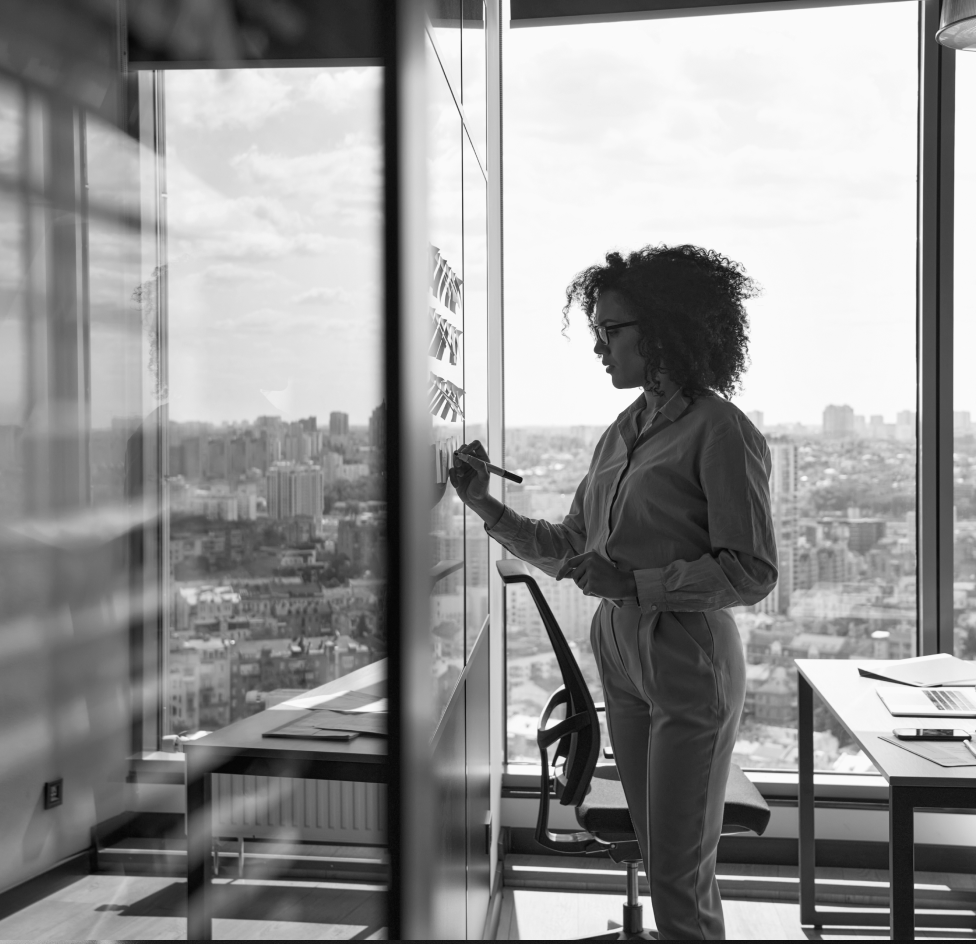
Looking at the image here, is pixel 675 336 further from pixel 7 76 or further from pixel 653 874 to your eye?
Answer: pixel 7 76

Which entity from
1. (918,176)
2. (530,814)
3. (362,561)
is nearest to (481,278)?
(362,561)

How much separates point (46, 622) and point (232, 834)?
0.31m

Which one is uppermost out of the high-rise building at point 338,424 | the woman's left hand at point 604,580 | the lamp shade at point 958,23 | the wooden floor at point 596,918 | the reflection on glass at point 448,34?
the lamp shade at point 958,23

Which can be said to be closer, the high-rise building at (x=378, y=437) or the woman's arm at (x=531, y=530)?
the high-rise building at (x=378, y=437)

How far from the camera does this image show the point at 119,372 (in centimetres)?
59

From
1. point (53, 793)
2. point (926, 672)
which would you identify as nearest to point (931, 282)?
point (926, 672)

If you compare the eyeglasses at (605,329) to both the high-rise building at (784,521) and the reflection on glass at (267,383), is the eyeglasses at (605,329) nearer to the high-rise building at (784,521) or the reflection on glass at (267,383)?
the reflection on glass at (267,383)

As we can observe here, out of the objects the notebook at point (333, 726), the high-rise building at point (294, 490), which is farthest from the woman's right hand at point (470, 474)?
the high-rise building at point (294, 490)

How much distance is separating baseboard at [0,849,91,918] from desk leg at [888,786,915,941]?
1.60 metres

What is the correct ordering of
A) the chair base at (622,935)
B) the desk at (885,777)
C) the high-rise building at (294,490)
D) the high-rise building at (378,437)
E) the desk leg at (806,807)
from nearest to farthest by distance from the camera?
the high-rise building at (294,490) → the high-rise building at (378,437) → the desk at (885,777) → the chair base at (622,935) → the desk leg at (806,807)

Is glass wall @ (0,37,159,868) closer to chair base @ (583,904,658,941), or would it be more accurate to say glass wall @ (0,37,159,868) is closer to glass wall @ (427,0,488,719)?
glass wall @ (427,0,488,719)

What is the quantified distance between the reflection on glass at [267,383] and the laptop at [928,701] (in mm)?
1608

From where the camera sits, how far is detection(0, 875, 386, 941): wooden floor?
0.56 meters

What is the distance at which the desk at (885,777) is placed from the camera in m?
1.71
